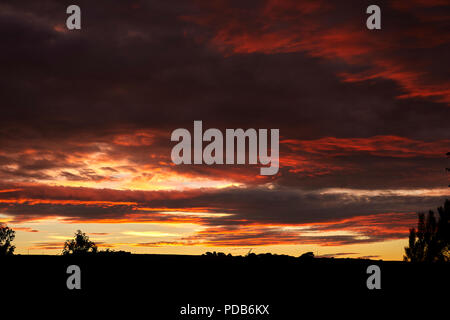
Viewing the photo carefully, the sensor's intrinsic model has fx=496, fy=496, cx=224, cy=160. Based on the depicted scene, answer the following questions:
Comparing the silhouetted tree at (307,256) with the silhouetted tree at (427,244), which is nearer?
the silhouetted tree at (307,256)

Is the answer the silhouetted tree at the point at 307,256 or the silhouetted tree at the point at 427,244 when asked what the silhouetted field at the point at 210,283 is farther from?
the silhouetted tree at the point at 427,244

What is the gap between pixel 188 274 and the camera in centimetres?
964

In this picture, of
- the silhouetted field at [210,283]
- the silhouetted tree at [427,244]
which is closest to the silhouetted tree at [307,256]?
the silhouetted field at [210,283]

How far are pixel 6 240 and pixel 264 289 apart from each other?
7159cm

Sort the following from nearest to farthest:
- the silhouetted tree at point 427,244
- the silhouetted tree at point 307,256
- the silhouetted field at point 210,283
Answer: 1. the silhouetted field at point 210,283
2. the silhouetted tree at point 307,256
3. the silhouetted tree at point 427,244

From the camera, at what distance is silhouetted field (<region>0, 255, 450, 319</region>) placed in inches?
348

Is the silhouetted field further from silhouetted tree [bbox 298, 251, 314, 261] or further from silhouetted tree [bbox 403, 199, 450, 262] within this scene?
silhouetted tree [bbox 403, 199, 450, 262]

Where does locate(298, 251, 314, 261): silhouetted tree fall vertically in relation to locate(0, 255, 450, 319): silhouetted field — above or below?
above

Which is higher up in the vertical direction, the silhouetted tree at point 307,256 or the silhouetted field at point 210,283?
the silhouetted tree at point 307,256

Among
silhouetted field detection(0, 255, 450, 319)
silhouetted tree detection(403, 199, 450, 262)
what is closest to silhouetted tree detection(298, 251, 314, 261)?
silhouetted field detection(0, 255, 450, 319)

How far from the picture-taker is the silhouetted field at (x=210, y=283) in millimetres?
8844
